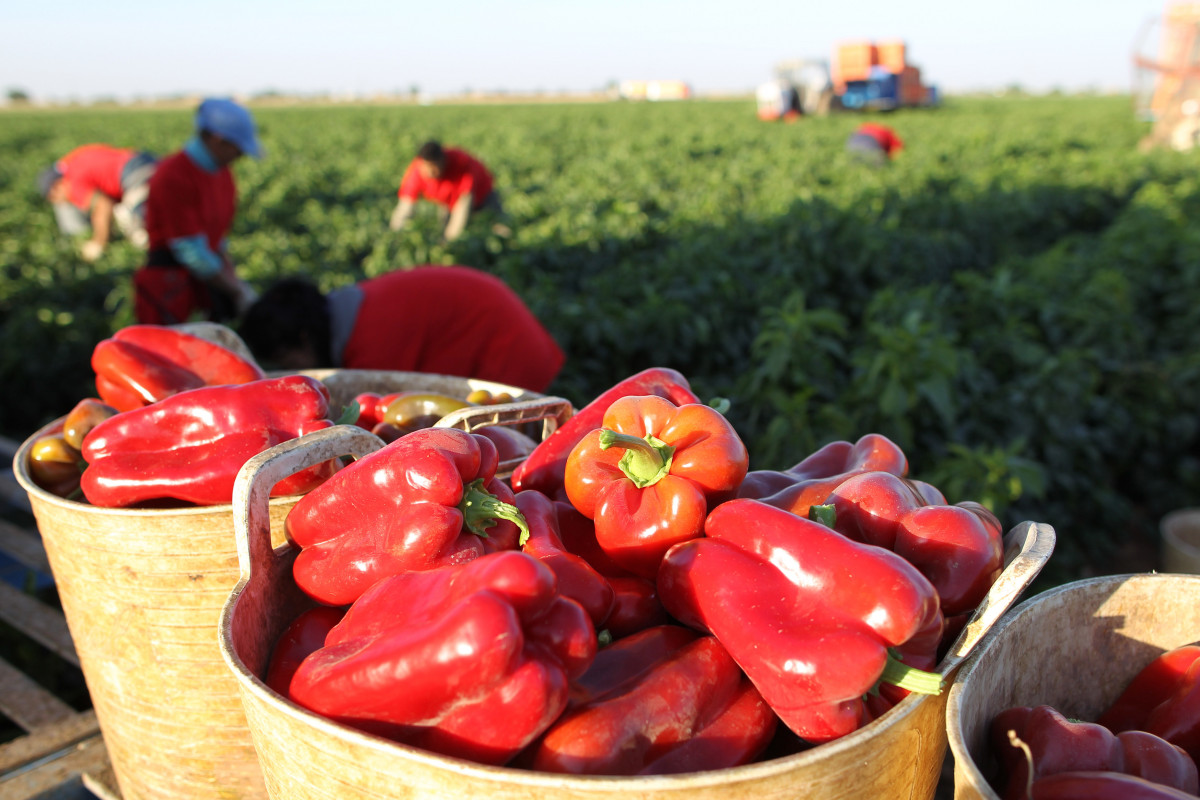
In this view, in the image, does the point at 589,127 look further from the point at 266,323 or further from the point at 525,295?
the point at 266,323

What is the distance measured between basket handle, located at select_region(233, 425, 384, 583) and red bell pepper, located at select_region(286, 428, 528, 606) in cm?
7

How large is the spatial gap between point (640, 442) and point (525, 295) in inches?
202

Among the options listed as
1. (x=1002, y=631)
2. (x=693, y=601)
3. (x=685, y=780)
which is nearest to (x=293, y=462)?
(x=693, y=601)

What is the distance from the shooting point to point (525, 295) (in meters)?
6.61

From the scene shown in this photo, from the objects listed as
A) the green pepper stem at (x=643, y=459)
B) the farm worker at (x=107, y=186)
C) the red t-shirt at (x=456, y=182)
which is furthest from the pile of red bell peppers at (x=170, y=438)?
the farm worker at (x=107, y=186)

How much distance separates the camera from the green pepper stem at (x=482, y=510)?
1560mm

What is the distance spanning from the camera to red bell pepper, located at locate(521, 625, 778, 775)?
1.27 m

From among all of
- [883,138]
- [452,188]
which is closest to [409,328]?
[452,188]

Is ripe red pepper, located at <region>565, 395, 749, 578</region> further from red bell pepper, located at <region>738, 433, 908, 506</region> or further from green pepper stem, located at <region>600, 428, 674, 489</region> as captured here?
red bell pepper, located at <region>738, 433, 908, 506</region>

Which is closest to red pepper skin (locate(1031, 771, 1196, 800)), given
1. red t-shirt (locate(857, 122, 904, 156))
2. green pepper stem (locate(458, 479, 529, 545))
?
green pepper stem (locate(458, 479, 529, 545))

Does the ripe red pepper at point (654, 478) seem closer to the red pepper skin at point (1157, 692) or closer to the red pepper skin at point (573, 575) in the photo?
the red pepper skin at point (573, 575)

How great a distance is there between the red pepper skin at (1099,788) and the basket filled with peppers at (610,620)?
0.17m

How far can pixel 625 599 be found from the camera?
5.25ft

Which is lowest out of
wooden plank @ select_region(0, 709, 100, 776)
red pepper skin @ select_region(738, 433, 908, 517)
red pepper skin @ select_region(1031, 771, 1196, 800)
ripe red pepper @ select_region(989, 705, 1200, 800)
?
wooden plank @ select_region(0, 709, 100, 776)
